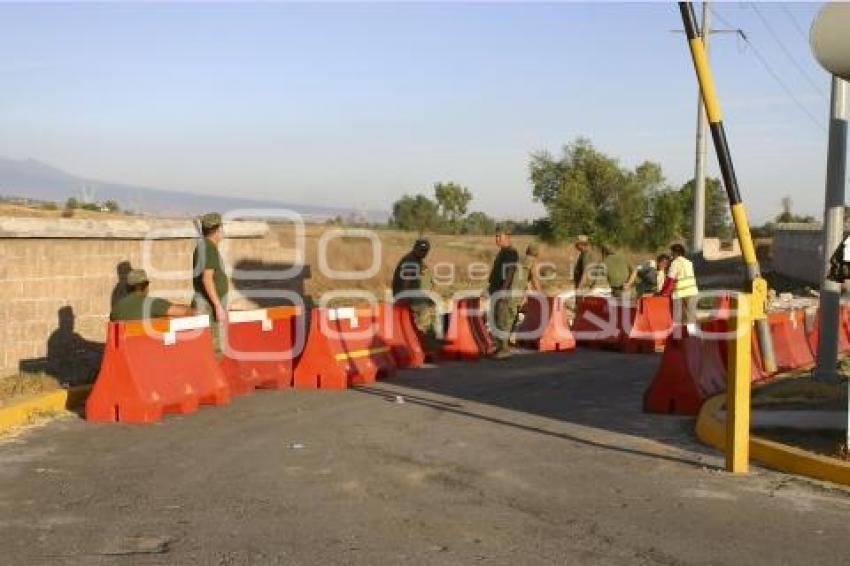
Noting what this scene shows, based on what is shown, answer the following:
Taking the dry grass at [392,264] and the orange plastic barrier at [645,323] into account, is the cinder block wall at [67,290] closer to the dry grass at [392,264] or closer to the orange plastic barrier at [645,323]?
the orange plastic barrier at [645,323]

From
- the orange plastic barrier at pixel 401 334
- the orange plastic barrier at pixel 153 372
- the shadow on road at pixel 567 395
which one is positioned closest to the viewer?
the shadow on road at pixel 567 395

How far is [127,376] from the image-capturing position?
9.20m

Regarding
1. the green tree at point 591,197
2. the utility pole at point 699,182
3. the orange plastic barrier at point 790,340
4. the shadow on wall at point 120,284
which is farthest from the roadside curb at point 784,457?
the green tree at point 591,197

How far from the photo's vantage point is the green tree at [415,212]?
92.7 meters

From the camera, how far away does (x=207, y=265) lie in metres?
10.7

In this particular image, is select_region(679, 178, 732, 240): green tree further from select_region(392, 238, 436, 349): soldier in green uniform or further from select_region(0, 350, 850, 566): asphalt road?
select_region(0, 350, 850, 566): asphalt road

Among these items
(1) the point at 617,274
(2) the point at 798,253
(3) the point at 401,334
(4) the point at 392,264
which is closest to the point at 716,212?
(2) the point at 798,253

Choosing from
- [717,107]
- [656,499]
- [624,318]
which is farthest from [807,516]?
[624,318]

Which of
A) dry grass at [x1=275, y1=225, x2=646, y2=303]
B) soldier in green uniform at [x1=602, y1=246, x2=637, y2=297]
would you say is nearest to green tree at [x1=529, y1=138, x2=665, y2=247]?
dry grass at [x1=275, y1=225, x2=646, y2=303]

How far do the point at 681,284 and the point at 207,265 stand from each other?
7.88 meters

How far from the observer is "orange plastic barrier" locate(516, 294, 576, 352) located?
1657 centimetres

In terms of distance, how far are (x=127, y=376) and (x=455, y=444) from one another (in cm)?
301

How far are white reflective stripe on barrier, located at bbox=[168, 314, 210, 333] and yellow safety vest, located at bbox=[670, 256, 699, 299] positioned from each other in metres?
7.96

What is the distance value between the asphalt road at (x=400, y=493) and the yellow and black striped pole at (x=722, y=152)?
4.69 feet
